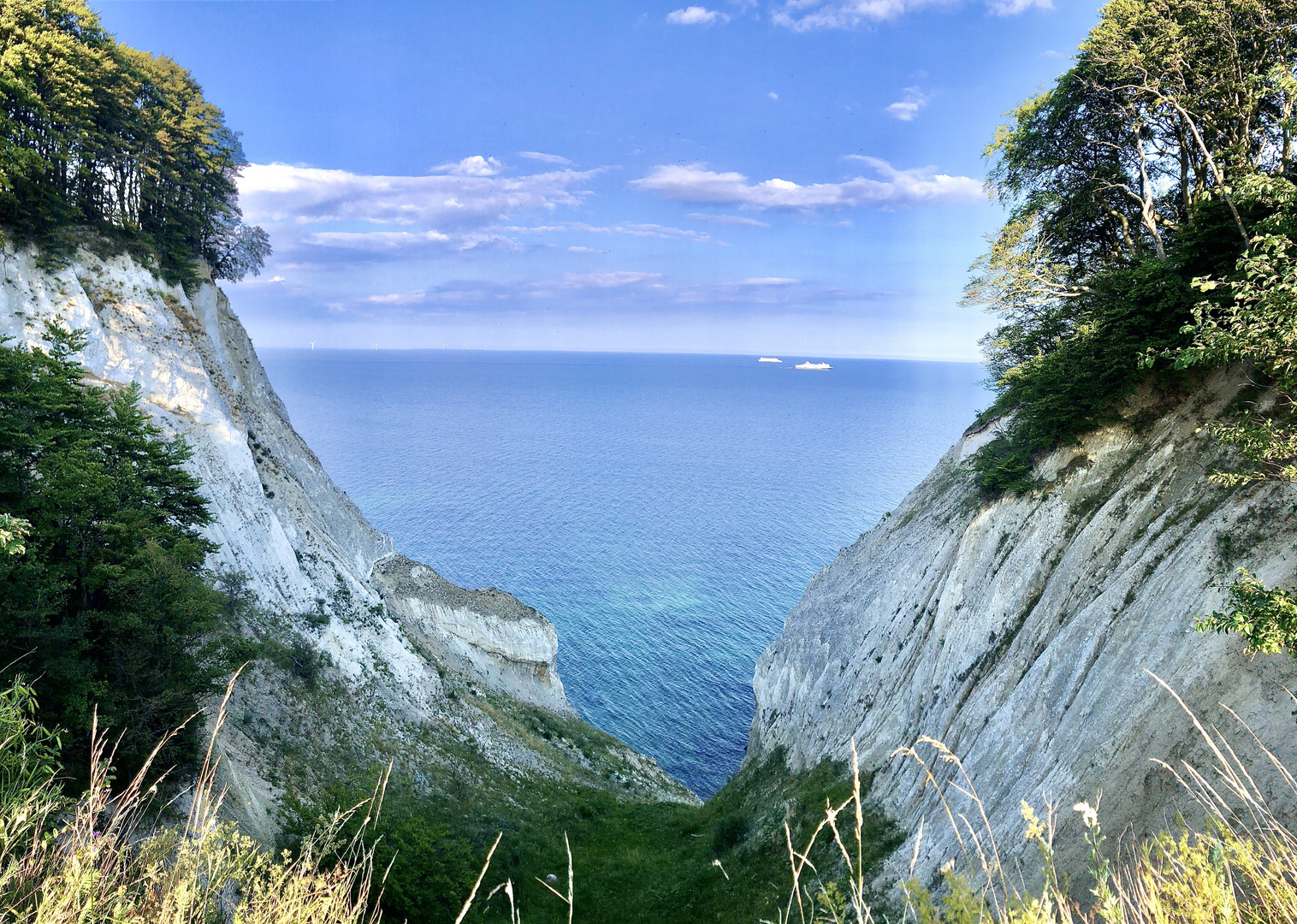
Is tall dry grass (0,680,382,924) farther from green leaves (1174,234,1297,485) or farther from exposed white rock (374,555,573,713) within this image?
exposed white rock (374,555,573,713)

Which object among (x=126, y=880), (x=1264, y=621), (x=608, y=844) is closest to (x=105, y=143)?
(x=126, y=880)

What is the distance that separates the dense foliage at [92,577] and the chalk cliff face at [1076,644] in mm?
22311

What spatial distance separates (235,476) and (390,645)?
12.4 metres

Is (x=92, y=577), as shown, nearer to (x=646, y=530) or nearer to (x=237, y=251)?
(x=237, y=251)

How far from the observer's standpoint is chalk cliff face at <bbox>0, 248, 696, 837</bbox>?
3070 cm

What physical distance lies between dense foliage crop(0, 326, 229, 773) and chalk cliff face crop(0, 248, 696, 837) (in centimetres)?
457

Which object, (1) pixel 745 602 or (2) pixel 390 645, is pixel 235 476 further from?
(1) pixel 745 602

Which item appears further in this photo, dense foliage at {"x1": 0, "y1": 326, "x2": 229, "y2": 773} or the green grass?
the green grass

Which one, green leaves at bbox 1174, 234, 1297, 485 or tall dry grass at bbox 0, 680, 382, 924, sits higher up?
green leaves at bbox 1174, 234, 1297, 485

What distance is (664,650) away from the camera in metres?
59.0

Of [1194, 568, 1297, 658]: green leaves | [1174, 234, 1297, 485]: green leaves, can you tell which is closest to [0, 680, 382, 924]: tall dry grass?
[1194, 568, 1297, 658]: green leaves

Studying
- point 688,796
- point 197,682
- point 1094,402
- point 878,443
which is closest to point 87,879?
point 197,682

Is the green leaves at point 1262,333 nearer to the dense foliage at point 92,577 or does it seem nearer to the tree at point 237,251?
the dense foliage at point 92,577

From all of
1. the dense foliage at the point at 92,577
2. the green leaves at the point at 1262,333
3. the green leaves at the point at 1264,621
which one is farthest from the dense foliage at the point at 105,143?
the green leaves at the point at 1264,621
